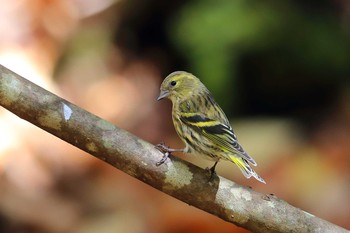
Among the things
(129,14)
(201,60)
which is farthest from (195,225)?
(129,14)

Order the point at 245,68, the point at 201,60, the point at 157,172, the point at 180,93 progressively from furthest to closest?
1. the point at 245,68
2. the point at 201,60
3. the point at 180,93
4. the point at 157,172

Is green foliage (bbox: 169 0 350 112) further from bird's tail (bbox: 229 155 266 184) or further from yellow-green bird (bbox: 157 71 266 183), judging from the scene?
bird's tail (bbox: 229 155 266 184)

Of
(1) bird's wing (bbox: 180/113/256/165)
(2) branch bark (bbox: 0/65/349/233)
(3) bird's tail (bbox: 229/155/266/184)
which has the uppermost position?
(1) bird's wing (bbox: 180/113/256/165)

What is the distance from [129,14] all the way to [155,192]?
6.85 feet

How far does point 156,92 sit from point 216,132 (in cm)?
353

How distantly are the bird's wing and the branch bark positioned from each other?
180 millimetres

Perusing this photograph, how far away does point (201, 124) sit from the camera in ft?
10.3

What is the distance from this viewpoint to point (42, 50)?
6.29 m

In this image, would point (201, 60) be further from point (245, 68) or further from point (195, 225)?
point (195, 225)

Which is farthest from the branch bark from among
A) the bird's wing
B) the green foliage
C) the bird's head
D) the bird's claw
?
the green foliage

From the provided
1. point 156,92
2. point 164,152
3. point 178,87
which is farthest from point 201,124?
point 156,92

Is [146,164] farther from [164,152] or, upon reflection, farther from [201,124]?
[201,124]

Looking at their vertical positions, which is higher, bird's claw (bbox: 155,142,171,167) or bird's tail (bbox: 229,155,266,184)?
bird's tail (bbox: 229,155,266,184)

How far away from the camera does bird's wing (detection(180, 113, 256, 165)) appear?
307 cm
